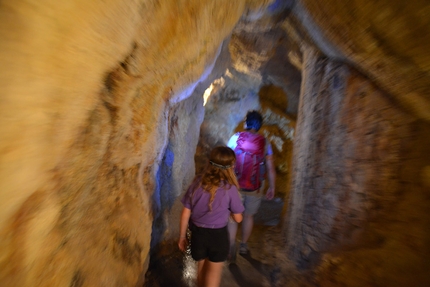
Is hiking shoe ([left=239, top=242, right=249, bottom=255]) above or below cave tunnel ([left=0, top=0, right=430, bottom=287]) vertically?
below

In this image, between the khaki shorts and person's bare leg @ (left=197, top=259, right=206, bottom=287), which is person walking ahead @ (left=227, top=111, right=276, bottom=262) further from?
person's bare leg @ (left=197, top=259, right=206, bottom=287)

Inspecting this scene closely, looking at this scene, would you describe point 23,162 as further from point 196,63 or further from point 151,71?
point 196,63

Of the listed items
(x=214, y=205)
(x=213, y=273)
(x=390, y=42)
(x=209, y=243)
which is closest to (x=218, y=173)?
(x=214, y=205)

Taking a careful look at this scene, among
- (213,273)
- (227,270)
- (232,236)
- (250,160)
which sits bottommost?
(227,270)

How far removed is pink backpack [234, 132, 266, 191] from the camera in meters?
2.99

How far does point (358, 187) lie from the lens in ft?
6.50

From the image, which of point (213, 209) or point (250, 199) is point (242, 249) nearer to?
point (250, 199)

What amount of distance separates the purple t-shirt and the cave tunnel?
523 mm

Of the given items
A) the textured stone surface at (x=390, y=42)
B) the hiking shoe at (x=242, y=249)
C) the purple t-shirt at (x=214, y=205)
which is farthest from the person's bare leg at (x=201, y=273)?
the textured stone surface at (x=390, y=42)

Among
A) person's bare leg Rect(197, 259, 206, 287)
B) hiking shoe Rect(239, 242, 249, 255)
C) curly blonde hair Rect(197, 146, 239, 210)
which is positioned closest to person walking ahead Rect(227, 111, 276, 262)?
hiking shoe Rect(239, 242, 249, 255)

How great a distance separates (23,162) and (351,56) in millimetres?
2296

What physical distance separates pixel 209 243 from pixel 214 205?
356mm

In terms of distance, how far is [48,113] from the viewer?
34.0 inches

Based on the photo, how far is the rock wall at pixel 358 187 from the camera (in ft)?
4.95
